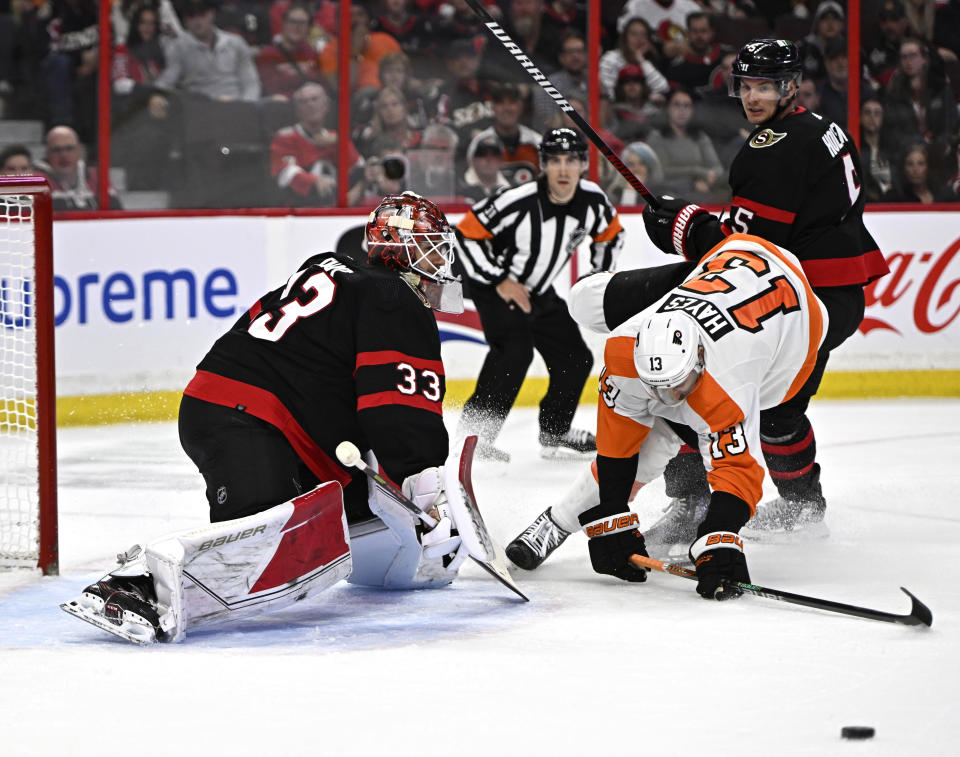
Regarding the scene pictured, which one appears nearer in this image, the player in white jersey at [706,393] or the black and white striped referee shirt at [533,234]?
the player in white jersey at [706,393]

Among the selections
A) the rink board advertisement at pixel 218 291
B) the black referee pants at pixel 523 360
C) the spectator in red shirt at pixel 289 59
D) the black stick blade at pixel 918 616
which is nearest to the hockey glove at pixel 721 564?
the black stick blade at pixel 918 616

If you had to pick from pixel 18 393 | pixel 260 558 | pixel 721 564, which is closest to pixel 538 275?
pixel 18 393

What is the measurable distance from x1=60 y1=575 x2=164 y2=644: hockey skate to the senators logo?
74.0 inches

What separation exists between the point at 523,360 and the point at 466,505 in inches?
92.9

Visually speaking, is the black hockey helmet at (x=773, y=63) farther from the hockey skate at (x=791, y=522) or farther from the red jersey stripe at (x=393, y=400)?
the red jersey stripe at (x=393, y=400)

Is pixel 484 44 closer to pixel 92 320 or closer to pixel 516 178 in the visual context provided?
pixel 516 178

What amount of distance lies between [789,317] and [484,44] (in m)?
3.73

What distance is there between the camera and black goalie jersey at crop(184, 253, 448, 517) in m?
3.00

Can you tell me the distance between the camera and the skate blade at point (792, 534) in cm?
400

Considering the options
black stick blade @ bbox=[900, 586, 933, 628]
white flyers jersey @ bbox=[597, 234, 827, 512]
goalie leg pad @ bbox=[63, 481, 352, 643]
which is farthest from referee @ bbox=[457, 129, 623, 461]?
black stick blade @ bbox=[900, 586, 933, 628]

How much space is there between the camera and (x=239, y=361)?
124 inches

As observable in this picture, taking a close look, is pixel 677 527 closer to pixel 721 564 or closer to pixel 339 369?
pixel 721 564

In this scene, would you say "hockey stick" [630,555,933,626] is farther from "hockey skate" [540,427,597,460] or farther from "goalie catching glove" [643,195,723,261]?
"hockey skate" [540,427,597,460]

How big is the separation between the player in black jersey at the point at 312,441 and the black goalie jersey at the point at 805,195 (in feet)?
3.03
